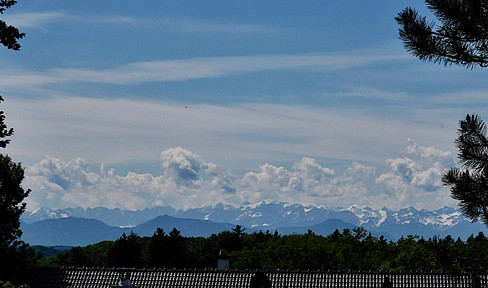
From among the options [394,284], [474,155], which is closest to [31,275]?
[394,284]

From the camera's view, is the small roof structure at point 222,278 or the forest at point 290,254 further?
the forest at point 290,254

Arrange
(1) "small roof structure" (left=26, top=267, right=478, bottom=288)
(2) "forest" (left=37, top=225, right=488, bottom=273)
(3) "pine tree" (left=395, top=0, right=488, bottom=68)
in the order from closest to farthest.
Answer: (3) "pine tree" (left=395, top=0, right=488, bottom=68), (1) "small roof structure" (left=26, top=267, right=478, bottom=288), (2) "forest" (left=37, top=225, right=488, bottom=273)

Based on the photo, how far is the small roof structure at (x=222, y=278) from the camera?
1954 inches

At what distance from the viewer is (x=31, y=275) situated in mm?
53938

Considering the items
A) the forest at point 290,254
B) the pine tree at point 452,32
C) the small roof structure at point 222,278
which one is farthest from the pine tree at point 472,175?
the forest at point 290,254

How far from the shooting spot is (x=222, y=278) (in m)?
51.5

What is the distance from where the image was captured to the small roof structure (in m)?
49.6

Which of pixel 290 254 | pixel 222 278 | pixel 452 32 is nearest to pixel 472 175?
pixel 452 32

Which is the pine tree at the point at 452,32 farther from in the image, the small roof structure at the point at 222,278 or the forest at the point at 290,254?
the forest at the point at 290,254

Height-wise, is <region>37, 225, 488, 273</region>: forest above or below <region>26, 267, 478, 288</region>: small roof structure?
above

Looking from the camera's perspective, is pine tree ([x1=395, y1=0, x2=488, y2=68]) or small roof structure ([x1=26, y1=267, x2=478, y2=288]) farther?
small roof structure ([x1=26, y1=267, x2=478, y2=288])

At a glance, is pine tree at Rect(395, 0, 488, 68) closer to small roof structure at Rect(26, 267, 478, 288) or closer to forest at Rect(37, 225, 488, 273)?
small roof structure at Rect(26, 267, 478, 288)

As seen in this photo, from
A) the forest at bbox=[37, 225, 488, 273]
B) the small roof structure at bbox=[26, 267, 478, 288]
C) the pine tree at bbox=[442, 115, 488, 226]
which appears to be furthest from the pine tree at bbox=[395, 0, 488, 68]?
the forest at bbox=[37, 225, 488, 273]

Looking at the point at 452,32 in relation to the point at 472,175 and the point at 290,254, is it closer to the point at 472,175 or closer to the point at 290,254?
the point at 472,175
